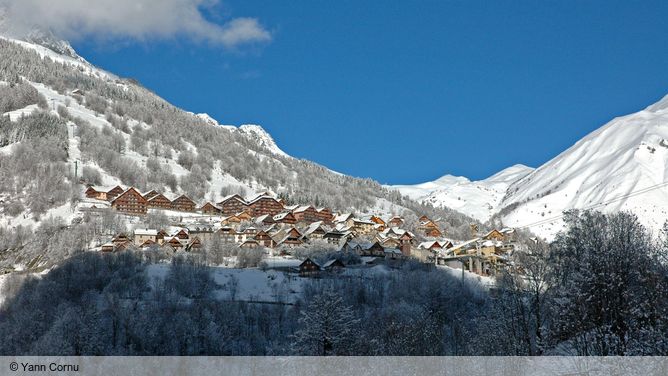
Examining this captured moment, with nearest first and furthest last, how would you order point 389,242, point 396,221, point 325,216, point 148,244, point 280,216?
point 148,244 < point 389,242 < point 280,216 < point 325,216 < point 396,221

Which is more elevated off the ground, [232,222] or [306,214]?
[306,214]

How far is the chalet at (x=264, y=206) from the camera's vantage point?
13138cm

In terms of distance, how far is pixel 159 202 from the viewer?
12406 cm

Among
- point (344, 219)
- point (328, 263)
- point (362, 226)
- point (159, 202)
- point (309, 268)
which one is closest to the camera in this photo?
point (309, 268)

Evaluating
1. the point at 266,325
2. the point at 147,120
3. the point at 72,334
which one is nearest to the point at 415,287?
the point at 266,325

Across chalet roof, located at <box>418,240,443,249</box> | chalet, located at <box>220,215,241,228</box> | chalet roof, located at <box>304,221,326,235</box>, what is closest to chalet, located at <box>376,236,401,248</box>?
chalet roof, located at <box>418,240,443,249</box>

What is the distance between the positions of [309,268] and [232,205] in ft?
186

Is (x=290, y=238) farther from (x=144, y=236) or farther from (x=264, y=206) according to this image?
(x=264, y=206)

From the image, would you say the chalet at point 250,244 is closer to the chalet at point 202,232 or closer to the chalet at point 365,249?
the chalet at point 202,232

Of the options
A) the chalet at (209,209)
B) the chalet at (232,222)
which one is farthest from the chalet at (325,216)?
the chalet at (232,222)

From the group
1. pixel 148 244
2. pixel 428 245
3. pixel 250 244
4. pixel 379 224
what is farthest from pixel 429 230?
pixel 148 244

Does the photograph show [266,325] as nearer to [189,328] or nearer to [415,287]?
[189,328]

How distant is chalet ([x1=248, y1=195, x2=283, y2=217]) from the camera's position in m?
131

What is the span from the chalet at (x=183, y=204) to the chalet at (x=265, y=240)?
3571 cm
